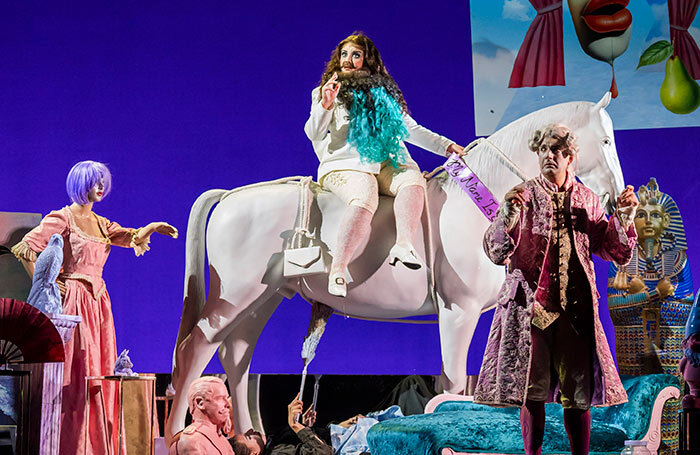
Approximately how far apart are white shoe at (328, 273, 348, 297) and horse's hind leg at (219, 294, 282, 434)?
480mm

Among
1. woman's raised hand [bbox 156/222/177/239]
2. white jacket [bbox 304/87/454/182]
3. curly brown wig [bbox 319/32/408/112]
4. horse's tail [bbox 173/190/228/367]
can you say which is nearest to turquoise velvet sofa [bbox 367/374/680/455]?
horse's tail [bbox 173/190/228/367]

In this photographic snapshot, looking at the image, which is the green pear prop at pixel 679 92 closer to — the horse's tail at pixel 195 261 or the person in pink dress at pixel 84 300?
the horse's tail at pixel 195 261

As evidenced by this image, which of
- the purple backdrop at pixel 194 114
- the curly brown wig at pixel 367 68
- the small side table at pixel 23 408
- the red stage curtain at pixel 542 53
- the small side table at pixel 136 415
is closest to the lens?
the small side table at pixel 23 408

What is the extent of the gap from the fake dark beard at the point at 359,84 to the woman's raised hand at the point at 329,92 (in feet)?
0.33

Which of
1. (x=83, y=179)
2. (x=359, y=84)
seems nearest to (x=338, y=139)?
(x=359, y=84)

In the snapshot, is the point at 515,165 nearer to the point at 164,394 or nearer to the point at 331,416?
the point at 331,416

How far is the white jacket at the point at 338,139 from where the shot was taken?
4.71m

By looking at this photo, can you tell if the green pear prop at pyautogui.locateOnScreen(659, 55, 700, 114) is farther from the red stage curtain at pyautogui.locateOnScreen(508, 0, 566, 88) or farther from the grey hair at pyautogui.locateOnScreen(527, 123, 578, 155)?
the grey hair at pyautogui.locateOnScreen(527, 123, 578, 155)

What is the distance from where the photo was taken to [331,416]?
4652 mm

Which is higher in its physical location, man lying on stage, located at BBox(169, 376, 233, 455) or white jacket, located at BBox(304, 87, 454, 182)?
white jacket, located at BBox(304, 87, 454, 182)

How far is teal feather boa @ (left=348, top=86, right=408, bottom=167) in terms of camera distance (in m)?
4.71

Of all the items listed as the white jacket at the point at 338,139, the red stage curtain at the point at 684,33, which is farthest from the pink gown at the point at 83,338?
the red stage curtain at the point at 684,33

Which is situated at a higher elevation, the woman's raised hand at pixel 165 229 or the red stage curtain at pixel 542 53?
the red stage curtain at pixel 542 53

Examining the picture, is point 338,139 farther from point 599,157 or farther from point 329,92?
point 599,157
